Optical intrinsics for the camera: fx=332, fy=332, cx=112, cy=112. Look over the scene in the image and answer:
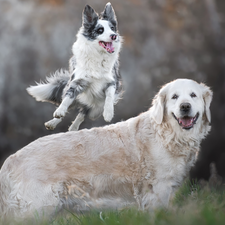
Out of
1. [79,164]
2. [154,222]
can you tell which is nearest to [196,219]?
[154,222]

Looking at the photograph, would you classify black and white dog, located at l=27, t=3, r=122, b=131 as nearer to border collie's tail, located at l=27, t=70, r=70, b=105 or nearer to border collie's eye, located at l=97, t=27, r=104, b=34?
border collie's eye, located at l=97, t=27, r=104, b=34

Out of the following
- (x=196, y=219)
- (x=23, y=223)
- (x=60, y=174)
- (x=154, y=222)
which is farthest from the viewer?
(x=60, y=174)

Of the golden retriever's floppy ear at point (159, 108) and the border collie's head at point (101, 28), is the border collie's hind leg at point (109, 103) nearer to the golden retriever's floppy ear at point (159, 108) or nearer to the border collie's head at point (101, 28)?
the border collie's head at point (101, 28)

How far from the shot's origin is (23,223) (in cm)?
297

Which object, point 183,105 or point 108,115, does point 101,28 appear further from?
point 183,105

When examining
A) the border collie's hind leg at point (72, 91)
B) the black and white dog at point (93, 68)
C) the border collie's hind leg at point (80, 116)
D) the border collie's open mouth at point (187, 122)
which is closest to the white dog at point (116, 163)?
the border collie's open mouth at point (187, 122)

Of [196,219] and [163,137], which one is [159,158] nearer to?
[163,137]

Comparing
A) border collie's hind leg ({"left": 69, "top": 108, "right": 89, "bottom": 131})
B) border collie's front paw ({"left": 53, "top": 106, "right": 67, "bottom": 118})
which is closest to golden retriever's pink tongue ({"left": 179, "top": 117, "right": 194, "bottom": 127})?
border collie's front paw ({"left": 53, "top": 106, "right": 67, "bottom": 118})

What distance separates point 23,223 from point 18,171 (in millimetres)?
506

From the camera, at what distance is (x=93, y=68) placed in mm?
4562

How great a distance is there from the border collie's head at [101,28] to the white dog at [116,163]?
56.6 inches

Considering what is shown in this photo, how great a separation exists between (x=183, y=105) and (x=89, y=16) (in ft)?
7.11

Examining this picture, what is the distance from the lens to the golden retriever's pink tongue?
328 centimetres

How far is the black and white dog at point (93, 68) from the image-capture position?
4.50m
